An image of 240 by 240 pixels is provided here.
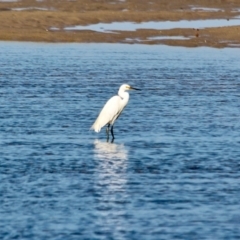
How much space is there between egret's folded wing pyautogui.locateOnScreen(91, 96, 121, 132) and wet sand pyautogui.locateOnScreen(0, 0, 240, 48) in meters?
19.7

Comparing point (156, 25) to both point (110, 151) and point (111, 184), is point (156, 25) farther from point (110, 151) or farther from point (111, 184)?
point (111, 184)

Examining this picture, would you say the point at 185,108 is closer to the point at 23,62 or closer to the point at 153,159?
the point at 153,159

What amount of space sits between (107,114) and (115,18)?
28.5 meters

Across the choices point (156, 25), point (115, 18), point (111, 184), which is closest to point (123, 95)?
point (111, 184)

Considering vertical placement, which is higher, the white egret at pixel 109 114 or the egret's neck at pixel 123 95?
the egret's neck at pixel 123 95

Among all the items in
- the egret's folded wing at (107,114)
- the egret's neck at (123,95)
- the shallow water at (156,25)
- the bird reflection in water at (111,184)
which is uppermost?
the shallow water at (156,25)

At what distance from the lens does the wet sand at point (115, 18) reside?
3744 centimetres

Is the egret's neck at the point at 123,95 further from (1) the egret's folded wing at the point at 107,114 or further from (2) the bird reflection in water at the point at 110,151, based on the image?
(2) the bird reflection in water at the point at 110,151

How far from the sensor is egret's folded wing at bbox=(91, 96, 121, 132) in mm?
16266

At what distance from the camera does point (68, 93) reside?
21969 millimetres

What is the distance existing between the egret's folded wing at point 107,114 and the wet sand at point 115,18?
19695 millimetres

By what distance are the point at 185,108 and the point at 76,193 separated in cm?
858

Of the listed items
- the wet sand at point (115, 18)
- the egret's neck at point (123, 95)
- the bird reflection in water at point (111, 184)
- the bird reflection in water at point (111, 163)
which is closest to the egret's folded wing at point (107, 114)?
the egret's neck at point (123, 95)

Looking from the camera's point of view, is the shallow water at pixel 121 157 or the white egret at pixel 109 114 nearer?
the shallow water at pixel 121 157
